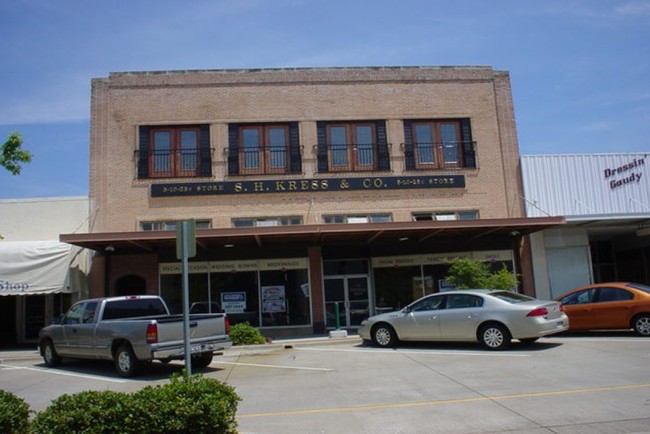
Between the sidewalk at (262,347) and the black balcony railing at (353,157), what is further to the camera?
the black balcony railing at (353,157)

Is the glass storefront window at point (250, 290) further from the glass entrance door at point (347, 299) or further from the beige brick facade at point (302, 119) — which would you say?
the beige brick facade at point (302, 119)

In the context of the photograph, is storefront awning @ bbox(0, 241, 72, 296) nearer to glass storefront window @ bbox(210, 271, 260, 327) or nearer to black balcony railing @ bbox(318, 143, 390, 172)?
glass storefront window @ bbox(210, 271, 260, 327)

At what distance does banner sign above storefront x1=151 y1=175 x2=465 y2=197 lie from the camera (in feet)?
72.6

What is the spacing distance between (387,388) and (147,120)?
1623cm

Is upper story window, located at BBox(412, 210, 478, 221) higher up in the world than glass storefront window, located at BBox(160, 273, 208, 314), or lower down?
higher up

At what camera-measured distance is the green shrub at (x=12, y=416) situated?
19.6ft

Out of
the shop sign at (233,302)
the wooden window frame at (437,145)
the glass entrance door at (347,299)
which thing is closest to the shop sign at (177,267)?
the shop sign at (233,302)

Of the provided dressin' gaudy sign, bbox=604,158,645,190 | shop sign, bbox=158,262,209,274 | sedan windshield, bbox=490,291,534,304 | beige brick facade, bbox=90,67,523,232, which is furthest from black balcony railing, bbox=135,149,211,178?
dressin' gaudy sign, bbox=604,158,645,190

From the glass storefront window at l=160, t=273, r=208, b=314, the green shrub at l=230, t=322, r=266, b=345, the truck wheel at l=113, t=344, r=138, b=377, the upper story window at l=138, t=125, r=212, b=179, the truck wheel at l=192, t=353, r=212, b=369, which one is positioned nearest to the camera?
the truck wheel at l=113, t=344, r=138, b=377

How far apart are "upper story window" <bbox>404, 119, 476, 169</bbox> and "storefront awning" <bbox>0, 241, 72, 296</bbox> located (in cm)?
1301

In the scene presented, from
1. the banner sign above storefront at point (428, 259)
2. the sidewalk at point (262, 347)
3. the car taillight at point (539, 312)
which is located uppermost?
A: the banner sign above storefront at point (428, 259)

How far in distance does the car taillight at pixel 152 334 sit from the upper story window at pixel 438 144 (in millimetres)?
13575

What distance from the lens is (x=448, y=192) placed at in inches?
903

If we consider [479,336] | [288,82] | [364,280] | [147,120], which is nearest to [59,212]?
[147,120]
